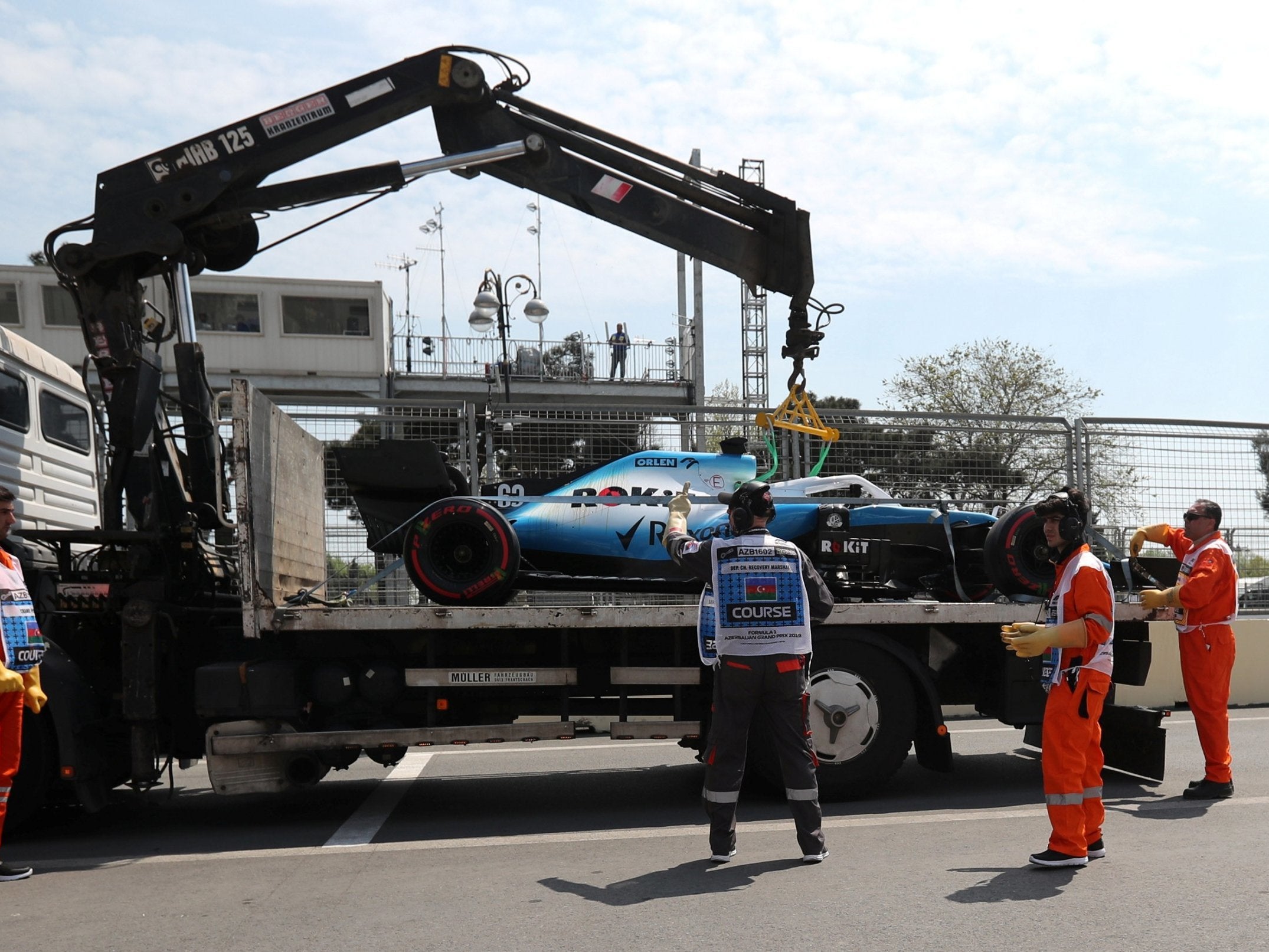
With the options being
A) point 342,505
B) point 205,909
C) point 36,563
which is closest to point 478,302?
point 342,505

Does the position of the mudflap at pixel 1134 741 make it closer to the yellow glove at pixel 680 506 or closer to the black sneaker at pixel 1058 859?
the black sneaker at pixel 1058 859

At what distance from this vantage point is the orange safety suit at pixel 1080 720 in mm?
5159

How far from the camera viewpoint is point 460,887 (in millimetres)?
5098

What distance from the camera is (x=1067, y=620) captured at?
17.8 feet

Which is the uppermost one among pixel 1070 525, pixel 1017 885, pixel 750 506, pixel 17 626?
pixel 750 506

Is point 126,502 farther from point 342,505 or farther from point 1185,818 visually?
point 1185,818

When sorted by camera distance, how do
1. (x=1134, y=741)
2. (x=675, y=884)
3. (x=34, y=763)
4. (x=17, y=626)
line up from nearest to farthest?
(x=675, y=884) < (x=17, y=626) < (x=34, y=763) < (x=1134, y=741)

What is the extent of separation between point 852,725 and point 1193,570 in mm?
2300

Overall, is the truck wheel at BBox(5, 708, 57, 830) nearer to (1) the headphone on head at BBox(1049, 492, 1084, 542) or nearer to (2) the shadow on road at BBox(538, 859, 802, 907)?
(2) the shadow on road at BBox(538, 859, 802, 907)

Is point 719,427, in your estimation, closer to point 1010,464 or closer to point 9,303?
point 1010,464

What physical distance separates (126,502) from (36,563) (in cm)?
61

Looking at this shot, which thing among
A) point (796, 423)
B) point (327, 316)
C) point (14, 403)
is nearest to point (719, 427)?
point (796, 423)

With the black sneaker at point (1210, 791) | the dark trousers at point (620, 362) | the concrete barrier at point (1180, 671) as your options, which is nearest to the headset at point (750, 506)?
the black sneaker at point (1210, 791)

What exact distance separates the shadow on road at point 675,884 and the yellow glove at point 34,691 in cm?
261
